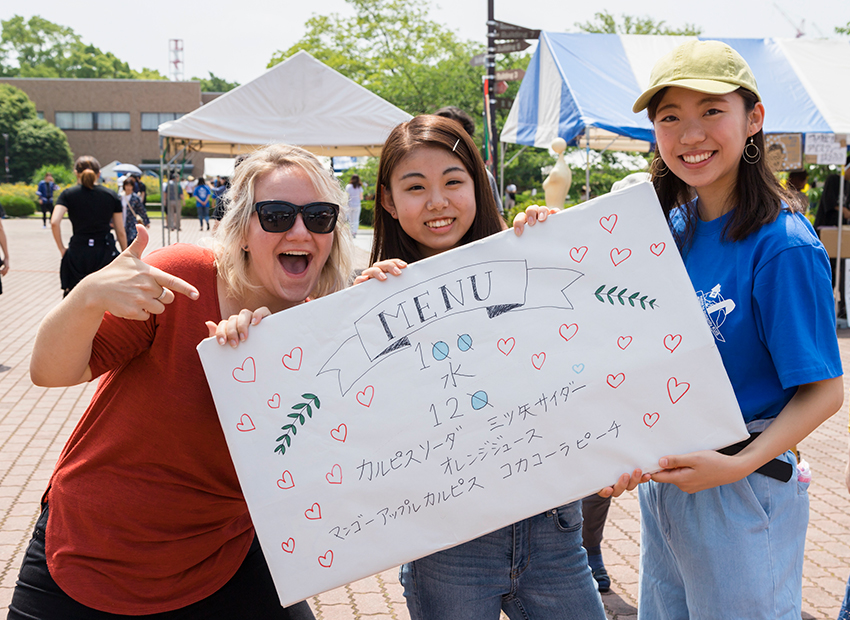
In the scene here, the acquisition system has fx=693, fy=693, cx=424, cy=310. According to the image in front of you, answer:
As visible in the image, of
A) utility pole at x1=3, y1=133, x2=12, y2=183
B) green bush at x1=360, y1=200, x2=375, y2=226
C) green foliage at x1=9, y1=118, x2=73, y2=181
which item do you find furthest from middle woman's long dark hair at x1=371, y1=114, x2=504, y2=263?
green foliage at x1=9, y1=118, x2=73, y2=181

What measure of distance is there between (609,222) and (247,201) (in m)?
0.99

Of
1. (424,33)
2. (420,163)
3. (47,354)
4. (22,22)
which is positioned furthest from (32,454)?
(22,22)

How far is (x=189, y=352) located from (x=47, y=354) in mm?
336

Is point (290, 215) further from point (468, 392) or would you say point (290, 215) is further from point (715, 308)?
point (715, 308)

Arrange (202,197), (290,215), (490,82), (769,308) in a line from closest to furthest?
(769,308) < (290,215) < (490,82) < (202,197)

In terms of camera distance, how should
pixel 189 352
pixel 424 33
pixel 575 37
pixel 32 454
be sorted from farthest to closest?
1. pixel 424 33
2. pixel 575 37
3. pixel 32 454
4. pixel 189 352

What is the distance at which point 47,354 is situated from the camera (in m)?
1.73

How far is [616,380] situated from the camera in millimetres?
1816

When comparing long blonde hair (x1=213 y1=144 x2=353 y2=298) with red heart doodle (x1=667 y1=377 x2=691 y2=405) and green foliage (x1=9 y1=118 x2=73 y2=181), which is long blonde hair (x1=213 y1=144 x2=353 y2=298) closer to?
red heart doodle (x1=667 y1=377 x2=691 y2=405)

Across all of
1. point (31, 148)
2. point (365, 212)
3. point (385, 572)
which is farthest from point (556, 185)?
point (31, 148)

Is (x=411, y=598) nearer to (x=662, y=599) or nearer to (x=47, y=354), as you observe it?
(x=662, y=599)

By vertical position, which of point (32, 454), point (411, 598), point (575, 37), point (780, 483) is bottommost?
point (32, 454)

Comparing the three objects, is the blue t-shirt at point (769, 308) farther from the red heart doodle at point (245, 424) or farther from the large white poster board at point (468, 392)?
the red heart doodle at point (245, 424)

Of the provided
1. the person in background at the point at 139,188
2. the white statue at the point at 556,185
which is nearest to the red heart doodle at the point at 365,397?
the white statue at the point at 556,185
